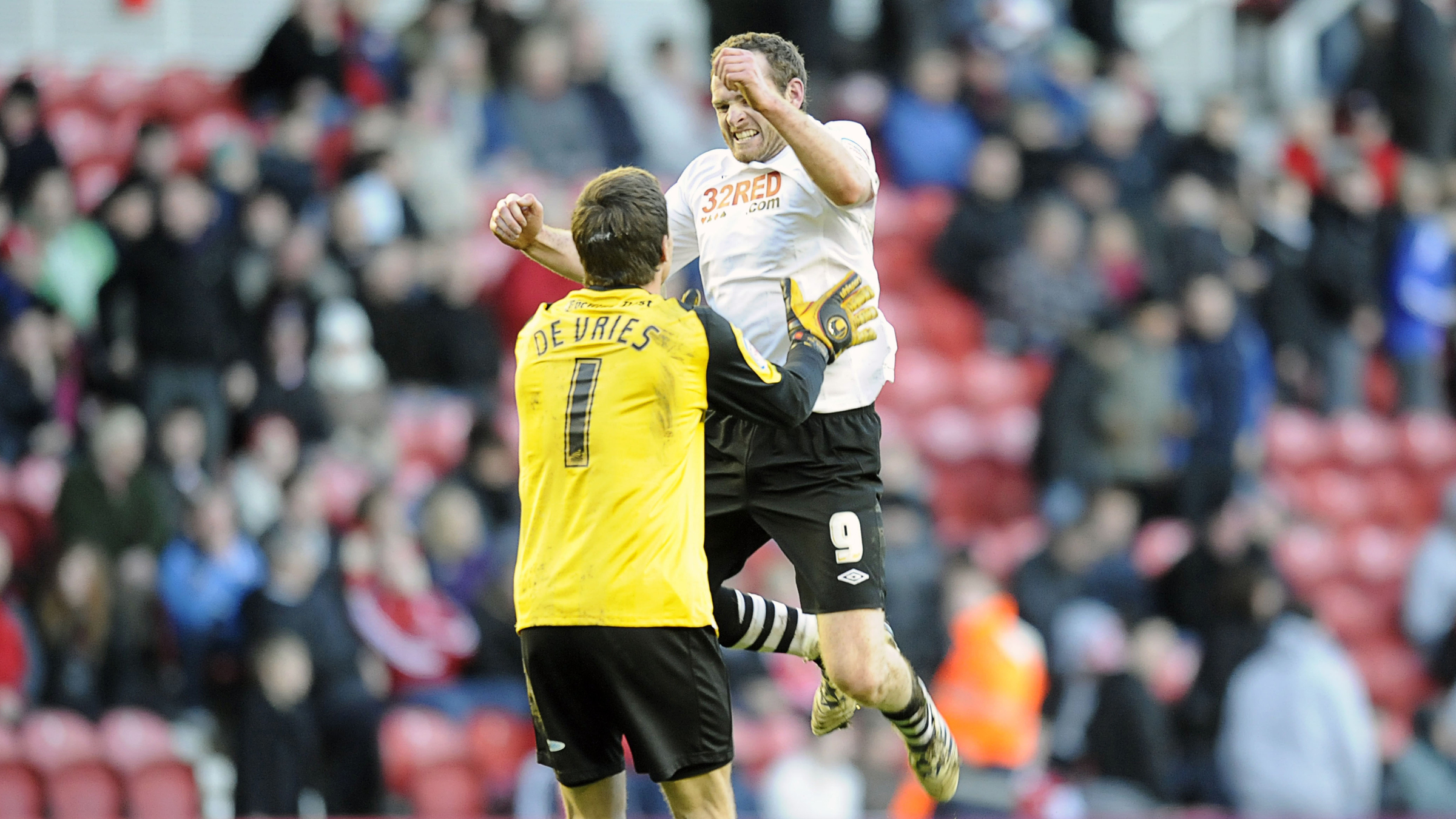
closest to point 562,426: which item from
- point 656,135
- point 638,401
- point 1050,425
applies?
point 638,401

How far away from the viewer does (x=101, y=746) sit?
33.8 ft

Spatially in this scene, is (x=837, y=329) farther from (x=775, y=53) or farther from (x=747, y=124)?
(x=775, y=53)

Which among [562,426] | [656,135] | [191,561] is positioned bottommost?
[191,561]

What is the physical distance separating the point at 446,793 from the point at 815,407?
16.6 ft

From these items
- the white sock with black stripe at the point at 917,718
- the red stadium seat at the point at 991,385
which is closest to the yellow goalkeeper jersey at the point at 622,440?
the white sock with black stripe at the point at 917,718

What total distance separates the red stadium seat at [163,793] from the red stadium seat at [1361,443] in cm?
874

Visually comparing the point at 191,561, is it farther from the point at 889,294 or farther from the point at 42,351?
the point at 889,294

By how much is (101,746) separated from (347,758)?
1.28m

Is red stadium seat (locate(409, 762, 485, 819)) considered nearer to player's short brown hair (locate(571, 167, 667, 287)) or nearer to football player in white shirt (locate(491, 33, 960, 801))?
football player in white shirt (locate(491, 33, 960, 801))

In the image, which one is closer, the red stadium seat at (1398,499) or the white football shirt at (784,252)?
the white football shirt at (784,252)

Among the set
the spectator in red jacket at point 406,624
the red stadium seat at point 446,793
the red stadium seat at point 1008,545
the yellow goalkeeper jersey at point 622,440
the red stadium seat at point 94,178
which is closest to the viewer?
the yellow goalkeeper jersey at point 622,440

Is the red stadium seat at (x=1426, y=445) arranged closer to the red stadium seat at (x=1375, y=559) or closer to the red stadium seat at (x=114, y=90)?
the red stadium seat at (x=1375, y=559)

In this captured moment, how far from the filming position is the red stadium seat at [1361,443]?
47.7 feet

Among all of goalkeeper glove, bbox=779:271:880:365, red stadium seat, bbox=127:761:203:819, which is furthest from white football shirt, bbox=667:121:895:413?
red stadium seat, bbox=127:761:203:819
